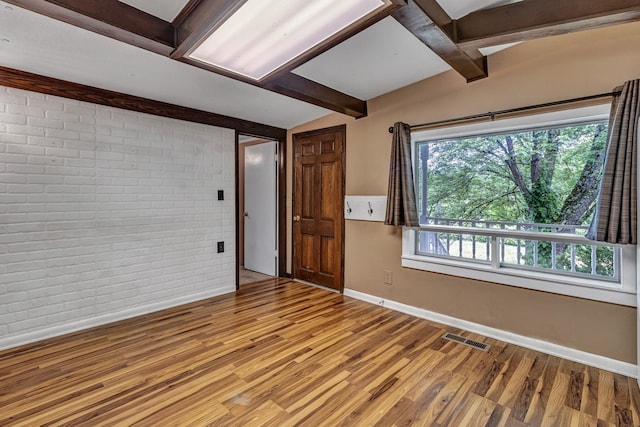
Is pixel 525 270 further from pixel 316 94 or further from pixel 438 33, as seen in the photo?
pixel 316 94

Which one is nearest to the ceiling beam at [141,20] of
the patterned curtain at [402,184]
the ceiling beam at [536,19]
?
the ceiling beam at [536,19]

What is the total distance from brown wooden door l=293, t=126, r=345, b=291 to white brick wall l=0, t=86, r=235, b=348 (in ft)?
3.36

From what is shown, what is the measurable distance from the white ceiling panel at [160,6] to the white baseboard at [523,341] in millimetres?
3177

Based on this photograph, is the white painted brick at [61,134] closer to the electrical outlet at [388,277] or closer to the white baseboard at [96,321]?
the white baseboard at [96,321]

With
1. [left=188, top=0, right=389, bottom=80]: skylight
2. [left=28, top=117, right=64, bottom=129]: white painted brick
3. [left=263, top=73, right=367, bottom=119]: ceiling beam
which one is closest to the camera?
[left=188, top=0, right=389, bottom=80]: skylight

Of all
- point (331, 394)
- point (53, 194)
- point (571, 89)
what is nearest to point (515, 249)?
point (571, 89)

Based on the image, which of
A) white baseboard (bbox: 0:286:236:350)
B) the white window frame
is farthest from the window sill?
white baseboard (bbox: 0:286:236:350)

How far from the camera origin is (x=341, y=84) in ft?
10.4

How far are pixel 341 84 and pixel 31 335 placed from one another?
352 centimetres

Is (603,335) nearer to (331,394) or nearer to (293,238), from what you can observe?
(331,394)

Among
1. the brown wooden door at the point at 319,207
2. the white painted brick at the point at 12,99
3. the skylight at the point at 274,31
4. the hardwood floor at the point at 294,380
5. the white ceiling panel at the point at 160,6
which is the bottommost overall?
the hardwood floor at the point at 294,380

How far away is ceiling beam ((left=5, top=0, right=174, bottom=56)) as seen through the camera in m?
1.58

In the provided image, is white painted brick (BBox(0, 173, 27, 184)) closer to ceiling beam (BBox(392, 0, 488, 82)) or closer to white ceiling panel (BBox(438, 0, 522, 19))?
ceiling beam (BBox(392, 0, 488, 82))

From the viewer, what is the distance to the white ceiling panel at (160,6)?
1.81 m
